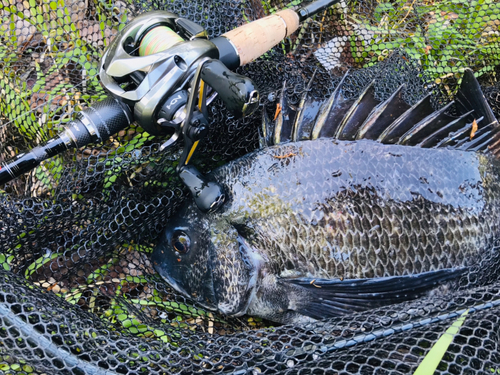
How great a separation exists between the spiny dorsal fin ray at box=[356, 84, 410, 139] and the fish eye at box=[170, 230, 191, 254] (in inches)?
41.0

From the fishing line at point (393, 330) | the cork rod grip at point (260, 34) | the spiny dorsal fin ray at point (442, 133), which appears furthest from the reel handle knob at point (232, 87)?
the spiny dorsal fin ray at point (442, 133)

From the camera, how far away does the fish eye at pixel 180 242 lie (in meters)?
2.09

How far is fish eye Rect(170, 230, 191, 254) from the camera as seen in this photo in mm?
2090

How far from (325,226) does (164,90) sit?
101cm

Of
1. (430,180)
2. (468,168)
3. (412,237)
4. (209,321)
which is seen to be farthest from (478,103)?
(209,321)

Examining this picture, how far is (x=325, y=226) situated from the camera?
1.99m

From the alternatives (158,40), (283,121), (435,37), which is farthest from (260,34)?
(435,37)

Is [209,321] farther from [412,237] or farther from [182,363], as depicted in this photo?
[412,237]

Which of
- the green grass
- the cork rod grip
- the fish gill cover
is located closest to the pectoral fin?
the fish gill cover

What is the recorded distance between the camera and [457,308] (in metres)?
1.63

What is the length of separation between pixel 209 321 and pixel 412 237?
1.16m

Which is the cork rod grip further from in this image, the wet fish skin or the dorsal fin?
the wet fish skin

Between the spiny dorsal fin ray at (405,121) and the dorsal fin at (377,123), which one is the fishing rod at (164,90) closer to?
the dorsal fin at (377,123)

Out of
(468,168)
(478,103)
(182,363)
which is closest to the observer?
(182,363)
